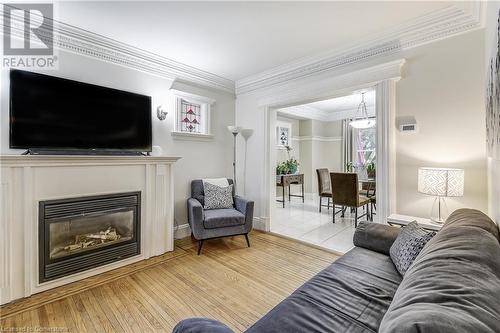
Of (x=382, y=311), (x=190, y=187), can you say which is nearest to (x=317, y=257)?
(x=382, y=311)

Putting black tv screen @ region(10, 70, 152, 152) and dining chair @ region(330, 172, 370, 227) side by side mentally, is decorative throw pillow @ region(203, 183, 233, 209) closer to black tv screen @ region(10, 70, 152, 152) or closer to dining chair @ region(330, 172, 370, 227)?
black tv screen @ region(10, 70, 152, 152)

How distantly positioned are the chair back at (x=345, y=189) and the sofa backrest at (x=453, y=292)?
9.86 ft

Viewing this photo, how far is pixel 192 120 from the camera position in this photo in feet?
12.4

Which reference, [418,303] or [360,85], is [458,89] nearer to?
[360,85]

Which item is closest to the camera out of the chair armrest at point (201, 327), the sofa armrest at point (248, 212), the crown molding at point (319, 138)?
the chair armrest at point (201, 327)

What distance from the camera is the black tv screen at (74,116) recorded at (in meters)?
2.16

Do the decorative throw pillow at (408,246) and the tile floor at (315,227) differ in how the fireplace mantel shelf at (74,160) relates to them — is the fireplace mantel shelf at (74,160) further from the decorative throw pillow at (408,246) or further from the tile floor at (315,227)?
the decorative throw pillow at (408,246)

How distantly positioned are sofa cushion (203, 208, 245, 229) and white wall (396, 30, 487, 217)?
1899 millimetres

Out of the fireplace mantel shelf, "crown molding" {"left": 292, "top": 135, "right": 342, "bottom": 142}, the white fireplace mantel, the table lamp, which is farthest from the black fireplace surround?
"crown molding" {"left": 292, "top": 135, "right": 342, "bottom": 142}

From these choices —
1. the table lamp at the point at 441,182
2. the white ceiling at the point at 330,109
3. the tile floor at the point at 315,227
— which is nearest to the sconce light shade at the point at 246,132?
the tile floor at the point at 315,227

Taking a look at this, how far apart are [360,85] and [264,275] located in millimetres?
2429

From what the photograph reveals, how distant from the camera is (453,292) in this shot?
2.15 ft

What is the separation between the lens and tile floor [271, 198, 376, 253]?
11.0 feet

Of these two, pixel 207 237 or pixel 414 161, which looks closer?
pixel 414 161
